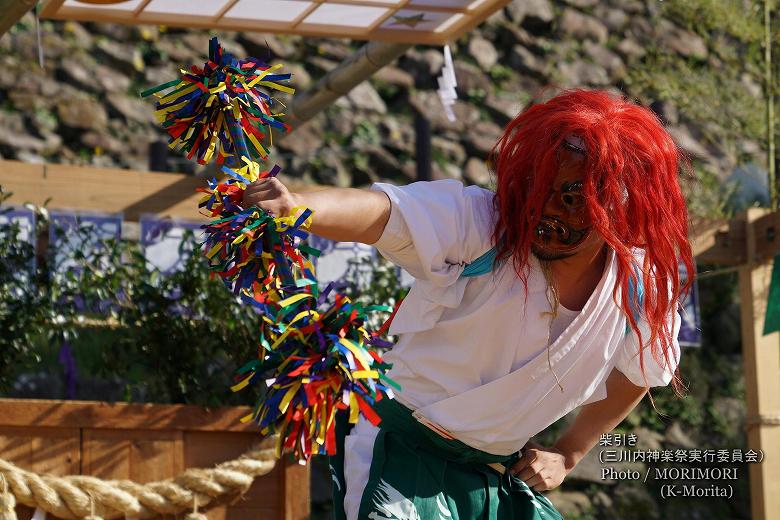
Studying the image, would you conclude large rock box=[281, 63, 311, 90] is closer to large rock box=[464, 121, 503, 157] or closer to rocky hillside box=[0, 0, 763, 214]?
rocky hillside box=[0, 0, 763, 214]

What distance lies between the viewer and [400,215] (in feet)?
6.38

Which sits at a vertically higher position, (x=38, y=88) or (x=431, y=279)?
(x=38, y=88)

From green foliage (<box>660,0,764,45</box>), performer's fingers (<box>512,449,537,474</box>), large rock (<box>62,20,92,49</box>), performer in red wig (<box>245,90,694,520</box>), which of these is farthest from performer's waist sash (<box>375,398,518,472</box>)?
large rock (<box>62,20,92,49</box>)

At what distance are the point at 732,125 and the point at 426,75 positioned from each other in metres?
2.50

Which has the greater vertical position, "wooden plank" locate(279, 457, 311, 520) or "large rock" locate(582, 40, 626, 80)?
"large rock" locate(582, 40, 626, 80)

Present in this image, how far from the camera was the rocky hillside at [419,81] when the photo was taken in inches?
263

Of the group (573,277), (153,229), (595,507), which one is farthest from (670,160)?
(595,507)

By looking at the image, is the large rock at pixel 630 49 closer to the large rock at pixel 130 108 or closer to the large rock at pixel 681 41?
the large rock at pixel 681 41

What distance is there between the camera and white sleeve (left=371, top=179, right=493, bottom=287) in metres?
1.95

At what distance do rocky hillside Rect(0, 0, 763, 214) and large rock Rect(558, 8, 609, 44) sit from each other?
1 centimetres

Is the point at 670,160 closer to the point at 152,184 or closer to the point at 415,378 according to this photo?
the point at 415,378

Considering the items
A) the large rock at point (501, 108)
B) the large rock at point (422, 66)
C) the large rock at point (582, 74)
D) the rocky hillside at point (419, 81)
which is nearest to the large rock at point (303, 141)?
the rocky hillside at point (419, 81)

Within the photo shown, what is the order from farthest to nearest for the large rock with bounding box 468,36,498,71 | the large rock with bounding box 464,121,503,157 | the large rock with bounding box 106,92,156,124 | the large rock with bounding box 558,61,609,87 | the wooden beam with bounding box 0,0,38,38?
the large rock with bounding box 558,61,609,87 < the large rock with bounding box 468,36,498,71 < the large rock with bounding box 464,121,503,157 < the large rock with bounding box 106,92,156,124 < the wooden beam with bounding box 0,0,38,38

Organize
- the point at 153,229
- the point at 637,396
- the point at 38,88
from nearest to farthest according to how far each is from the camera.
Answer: the point at 637,396
the point at 153,229
the point at 38,88
